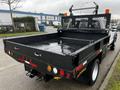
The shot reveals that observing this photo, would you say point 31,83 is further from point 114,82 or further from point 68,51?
point 114,82

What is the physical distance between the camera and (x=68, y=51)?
389 cm

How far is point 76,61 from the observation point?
2.15 metres

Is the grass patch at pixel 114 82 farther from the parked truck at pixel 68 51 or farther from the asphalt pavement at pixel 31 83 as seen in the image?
the parked truck at pixel 68 51

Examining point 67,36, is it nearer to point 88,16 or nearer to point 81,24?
point 81,24

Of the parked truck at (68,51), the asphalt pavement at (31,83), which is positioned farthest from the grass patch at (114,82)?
the parked truck at (68,51)

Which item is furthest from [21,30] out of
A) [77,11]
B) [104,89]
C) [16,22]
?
[104,89]

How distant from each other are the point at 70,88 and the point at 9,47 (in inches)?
81.0

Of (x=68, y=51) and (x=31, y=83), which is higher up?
(x=68, y=51)

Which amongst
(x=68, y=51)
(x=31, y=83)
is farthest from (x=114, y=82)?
(x=31, y=83)

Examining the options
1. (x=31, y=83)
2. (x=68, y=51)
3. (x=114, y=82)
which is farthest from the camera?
(x=68, y=51)

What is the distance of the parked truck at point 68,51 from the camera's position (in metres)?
2.19

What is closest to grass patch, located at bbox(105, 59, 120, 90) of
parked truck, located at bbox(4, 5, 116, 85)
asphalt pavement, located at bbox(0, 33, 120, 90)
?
asphalt pavement, located at bbox(0, 33, 120, 90)

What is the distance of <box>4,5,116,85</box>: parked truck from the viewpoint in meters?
2.19

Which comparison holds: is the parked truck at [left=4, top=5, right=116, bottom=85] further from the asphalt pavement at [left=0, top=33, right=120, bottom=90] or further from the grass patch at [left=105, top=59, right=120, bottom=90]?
the grass patch at [left=105, top=59, right=120, bottom=90]
